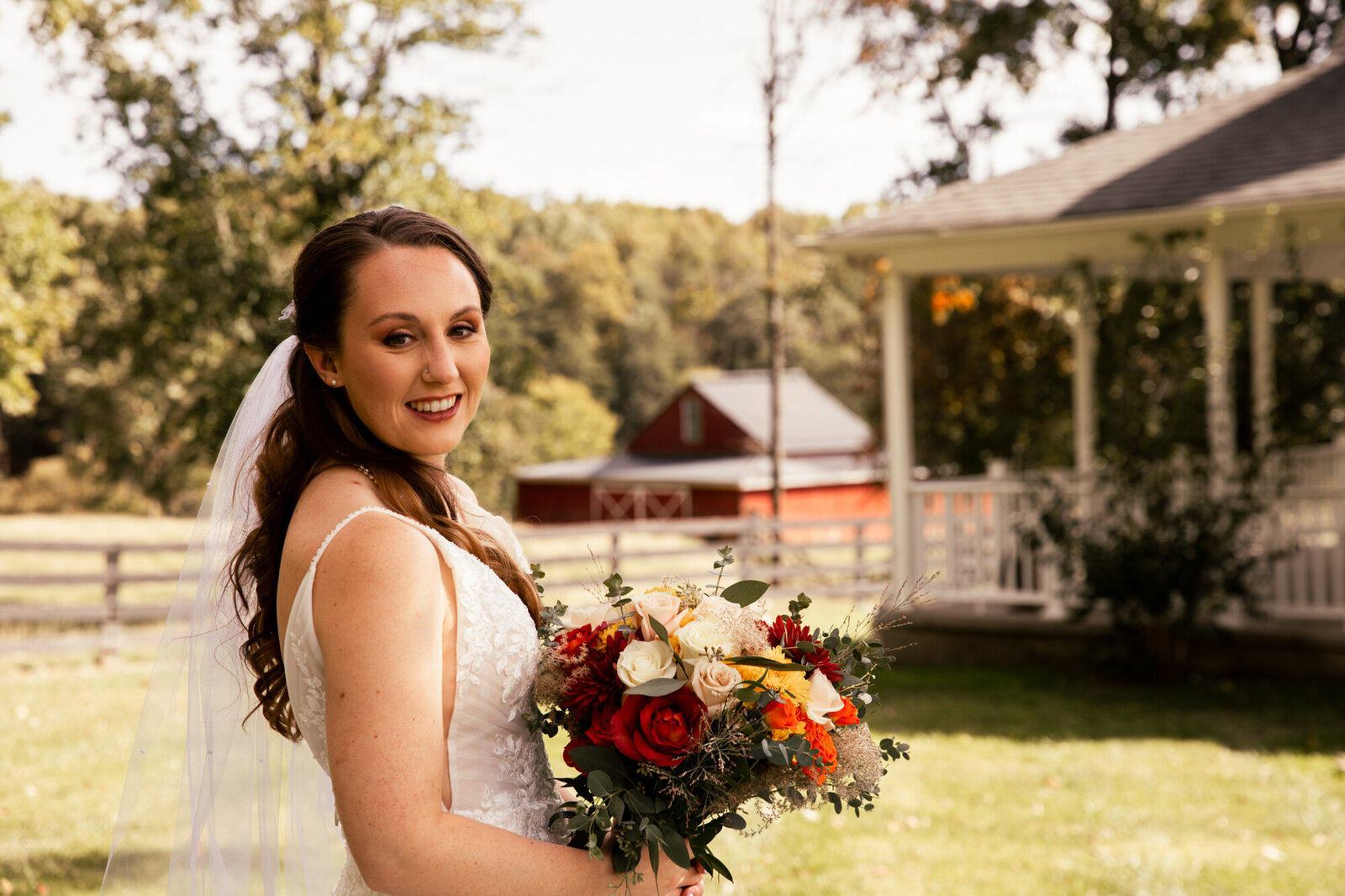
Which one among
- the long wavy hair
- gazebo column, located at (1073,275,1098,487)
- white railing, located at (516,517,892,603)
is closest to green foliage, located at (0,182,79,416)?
white railing, located at (516,517,892,603)

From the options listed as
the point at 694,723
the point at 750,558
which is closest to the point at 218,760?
the point at 694,723

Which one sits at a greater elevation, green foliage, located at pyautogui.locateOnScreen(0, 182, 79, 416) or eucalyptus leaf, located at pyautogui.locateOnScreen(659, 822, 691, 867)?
green foliage, located at pyautogui.locateOnScreen(0, 182, 79, 416)

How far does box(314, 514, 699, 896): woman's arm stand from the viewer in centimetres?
180

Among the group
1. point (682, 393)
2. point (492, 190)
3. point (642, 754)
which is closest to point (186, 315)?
point (492, 190)

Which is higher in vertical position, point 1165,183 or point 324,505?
point 1165,183

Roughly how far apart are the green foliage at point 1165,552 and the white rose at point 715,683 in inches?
334

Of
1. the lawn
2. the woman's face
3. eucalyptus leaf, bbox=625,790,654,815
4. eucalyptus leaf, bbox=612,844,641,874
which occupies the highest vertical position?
the woman's face

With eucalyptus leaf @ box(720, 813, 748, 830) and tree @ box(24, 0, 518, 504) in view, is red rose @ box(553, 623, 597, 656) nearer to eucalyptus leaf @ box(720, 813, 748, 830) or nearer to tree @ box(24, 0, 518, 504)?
eucalyptus leaf @ box(720, 813, 748, 830)

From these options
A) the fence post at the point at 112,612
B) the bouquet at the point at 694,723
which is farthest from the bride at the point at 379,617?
the fence post at the point at 112,612

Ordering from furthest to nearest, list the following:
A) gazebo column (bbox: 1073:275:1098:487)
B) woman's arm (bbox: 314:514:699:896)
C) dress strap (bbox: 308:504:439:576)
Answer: gazebo column (bbox: 1073:275:1098:487) → dress strap (bbox: 308:504:439:576) → woman's arm (bbox: 314:514:699:896)

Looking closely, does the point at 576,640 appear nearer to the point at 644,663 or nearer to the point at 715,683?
the point at 644,663

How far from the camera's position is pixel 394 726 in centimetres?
181

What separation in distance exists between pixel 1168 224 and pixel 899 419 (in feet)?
9.98

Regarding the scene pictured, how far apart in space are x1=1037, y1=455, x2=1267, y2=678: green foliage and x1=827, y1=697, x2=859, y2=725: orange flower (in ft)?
27.1
